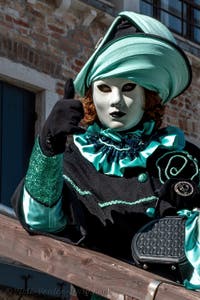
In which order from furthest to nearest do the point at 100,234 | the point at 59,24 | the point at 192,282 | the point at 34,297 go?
the point at 59,24 → the point at 34,297 → the point at 100,234 → the point at 192,282

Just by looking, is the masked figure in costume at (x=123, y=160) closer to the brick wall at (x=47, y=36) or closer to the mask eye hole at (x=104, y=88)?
the mask eye hole at (x=104, y=88)

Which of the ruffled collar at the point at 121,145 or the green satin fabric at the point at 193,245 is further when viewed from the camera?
the ruffled collar at the point at 121,145

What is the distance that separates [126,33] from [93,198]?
54 centimetres

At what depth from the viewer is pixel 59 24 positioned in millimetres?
10555

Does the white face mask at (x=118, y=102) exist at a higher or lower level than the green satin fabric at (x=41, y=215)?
higher

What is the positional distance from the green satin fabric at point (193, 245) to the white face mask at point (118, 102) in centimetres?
36

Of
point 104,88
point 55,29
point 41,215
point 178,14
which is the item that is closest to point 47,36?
point 55,29

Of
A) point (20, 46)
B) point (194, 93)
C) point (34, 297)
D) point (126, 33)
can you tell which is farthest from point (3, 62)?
point (126, 33)

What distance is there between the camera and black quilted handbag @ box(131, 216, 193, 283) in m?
3.36

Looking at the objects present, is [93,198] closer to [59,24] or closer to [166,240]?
[166,240]

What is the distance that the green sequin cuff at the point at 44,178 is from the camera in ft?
10.9

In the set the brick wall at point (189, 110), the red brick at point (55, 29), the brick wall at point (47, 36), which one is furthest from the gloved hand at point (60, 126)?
the brick wall at point (189, 110)

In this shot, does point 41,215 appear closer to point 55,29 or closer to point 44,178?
point 44,178

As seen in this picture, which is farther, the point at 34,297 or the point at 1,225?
the point at 34,297
